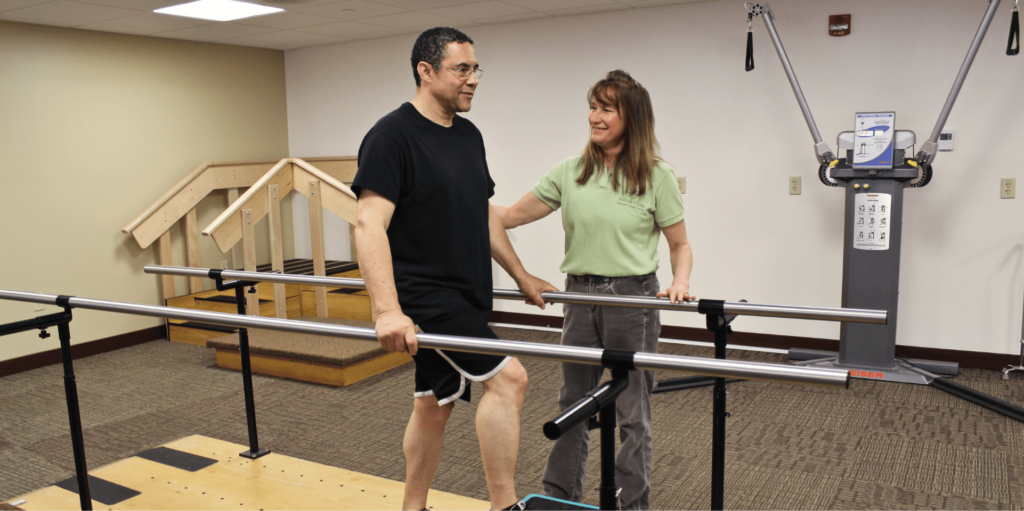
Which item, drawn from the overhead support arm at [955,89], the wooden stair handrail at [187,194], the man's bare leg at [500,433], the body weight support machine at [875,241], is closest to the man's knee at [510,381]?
the man's bare leg at [500,433]

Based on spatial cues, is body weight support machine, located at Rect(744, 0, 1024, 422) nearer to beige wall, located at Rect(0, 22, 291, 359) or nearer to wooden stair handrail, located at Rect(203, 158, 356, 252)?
wooden stair handrail, located at Rect(203, 158, 356, 252)

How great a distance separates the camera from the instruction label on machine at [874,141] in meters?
3.96

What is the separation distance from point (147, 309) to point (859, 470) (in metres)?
2.69

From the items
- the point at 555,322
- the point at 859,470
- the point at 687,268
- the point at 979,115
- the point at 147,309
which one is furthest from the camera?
the point at 555,322

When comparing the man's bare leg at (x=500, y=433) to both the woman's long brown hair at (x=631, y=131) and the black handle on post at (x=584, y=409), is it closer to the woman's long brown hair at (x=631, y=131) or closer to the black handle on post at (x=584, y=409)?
the black handle on post at (x=584, y=409)

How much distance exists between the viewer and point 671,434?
337 centimetres

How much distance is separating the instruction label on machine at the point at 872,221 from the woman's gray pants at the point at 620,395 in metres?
2.35

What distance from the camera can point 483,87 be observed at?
18.8ft

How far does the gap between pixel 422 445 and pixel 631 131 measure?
1090 millimetres

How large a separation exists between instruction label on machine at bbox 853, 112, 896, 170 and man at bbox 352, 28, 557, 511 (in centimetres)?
293

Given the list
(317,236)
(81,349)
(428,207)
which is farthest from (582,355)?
(81,349)

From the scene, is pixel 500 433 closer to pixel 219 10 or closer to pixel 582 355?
pixel 582 355

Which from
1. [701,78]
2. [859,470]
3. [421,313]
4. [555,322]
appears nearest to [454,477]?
[421,313]

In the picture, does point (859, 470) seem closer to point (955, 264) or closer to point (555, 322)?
point (955, 264)
